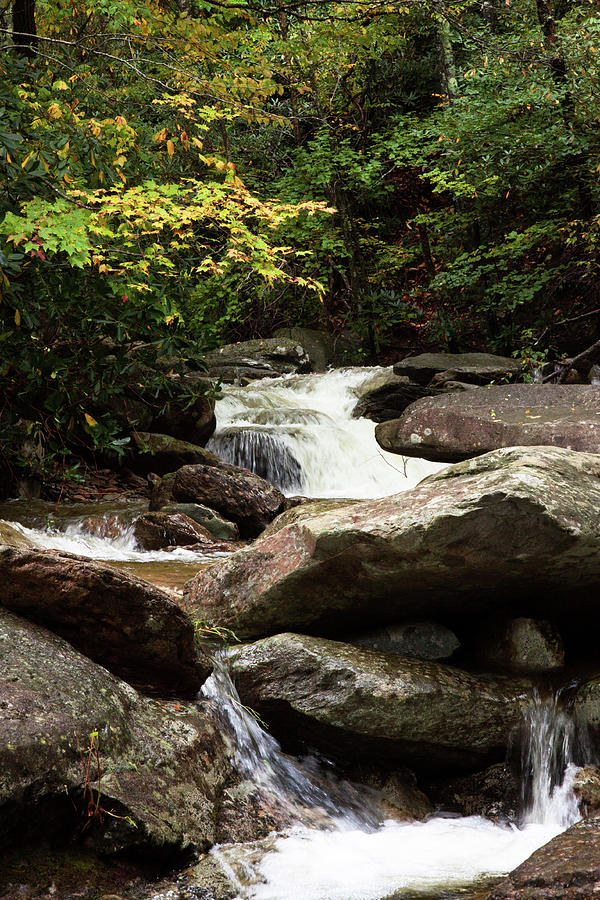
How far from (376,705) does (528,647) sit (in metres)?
1.00

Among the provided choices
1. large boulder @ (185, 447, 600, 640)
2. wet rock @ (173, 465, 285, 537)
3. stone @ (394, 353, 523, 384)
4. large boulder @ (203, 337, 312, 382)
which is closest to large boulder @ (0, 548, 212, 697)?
large boulder @ (185, 447, 600, 640)

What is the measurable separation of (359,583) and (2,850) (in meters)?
2.15

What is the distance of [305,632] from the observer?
437 cm

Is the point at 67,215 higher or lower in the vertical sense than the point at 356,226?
lower

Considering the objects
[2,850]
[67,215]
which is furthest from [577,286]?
[2,850]

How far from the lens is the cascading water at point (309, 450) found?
1243cm

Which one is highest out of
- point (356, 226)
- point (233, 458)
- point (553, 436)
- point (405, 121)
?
point (405, 121)

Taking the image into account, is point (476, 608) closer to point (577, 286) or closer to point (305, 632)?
point (305, 632)

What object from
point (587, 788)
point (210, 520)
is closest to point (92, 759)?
point (587, 788)

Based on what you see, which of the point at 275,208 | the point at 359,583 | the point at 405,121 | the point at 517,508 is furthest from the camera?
the point at 405,121

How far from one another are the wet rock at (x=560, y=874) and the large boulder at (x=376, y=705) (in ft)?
3.80

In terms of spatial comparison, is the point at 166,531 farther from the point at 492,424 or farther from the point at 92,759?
the point at 92,759

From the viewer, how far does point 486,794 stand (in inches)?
146

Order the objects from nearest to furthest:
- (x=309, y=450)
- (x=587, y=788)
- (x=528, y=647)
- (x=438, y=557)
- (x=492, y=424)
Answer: (x=587, y=788) → (x=438, y=557) → (x=528, y=647) → (x=492, y=424) → (x=309, y=450)
